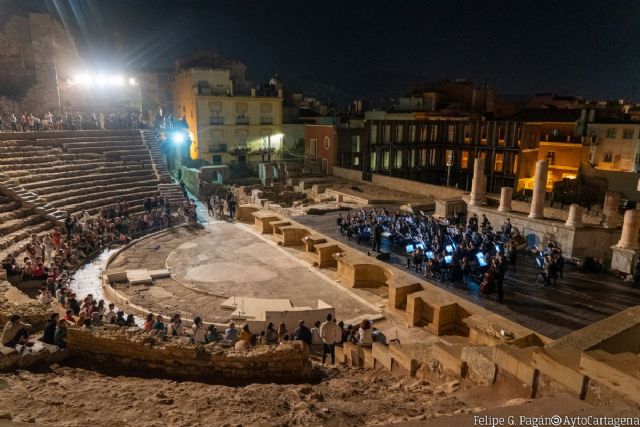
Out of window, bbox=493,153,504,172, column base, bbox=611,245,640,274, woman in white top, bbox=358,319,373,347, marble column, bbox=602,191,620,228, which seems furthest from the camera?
window, bbox=493,153,504,172

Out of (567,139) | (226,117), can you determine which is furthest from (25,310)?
(567,139)

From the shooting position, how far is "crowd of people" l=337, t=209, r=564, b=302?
41.0ft

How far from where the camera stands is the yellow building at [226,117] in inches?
1594

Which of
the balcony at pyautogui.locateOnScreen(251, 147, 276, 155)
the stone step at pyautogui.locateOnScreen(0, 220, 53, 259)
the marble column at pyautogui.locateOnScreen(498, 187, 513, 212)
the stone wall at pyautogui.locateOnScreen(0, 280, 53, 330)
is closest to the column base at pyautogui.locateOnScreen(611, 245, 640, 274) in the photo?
the marble column at pyautogui.locateOnScreen(498, 187, 513, 212)

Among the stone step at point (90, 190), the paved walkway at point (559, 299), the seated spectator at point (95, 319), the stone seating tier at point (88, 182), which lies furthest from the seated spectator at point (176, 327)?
the stone seating tier at point (88, 182)

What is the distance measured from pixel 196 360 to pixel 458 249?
8.76 m

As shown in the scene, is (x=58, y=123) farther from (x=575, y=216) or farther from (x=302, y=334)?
(x=575, y=216)

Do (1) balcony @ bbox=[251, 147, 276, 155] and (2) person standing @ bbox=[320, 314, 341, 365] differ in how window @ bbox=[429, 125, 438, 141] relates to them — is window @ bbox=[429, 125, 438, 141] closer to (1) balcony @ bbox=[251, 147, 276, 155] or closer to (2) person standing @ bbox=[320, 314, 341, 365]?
(1) balcony @ bbox=[251, 147, 276, 155]

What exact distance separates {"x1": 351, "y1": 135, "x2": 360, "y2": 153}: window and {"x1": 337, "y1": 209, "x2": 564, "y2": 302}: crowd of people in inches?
853

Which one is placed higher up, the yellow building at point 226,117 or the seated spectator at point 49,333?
the yellow building at point 226,117

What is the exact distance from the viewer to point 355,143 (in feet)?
127

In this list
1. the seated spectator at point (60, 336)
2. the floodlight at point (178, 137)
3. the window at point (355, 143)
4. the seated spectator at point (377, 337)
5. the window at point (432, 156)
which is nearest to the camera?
the seated spectator at point (60, 336)

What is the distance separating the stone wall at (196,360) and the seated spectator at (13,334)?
1045 mm

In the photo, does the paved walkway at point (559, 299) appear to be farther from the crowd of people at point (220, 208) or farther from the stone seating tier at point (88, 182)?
the stone seating tier at point (88, 182)
